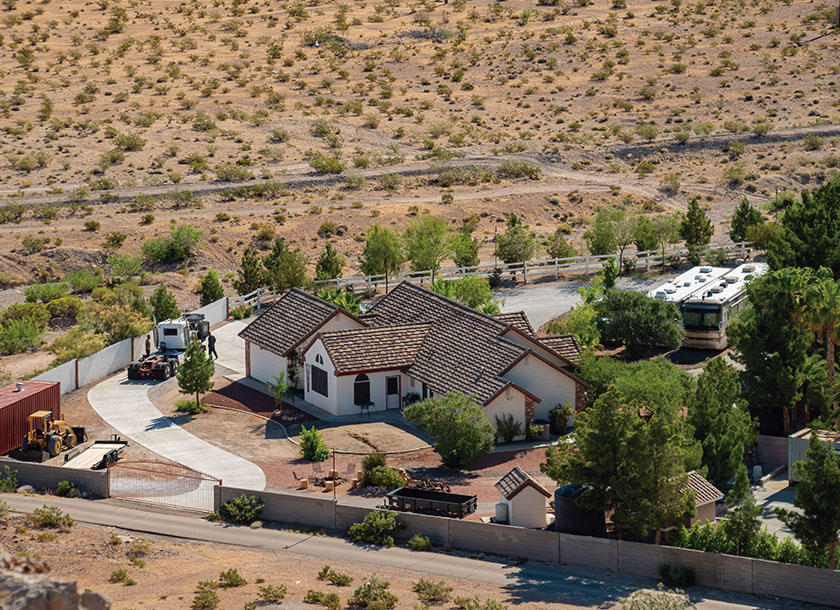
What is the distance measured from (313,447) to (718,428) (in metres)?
13.8

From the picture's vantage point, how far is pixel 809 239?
57.6 m

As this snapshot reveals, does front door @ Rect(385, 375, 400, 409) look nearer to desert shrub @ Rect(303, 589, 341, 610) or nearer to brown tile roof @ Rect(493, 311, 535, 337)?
brown tile roof @ Rect(493, 311, 535, 337)

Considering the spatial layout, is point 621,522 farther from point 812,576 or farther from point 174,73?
point 174,73

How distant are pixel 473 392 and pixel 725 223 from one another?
44.7 m

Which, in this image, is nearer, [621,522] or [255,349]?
[621,522]

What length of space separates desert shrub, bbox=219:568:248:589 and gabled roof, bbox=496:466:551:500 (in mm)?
8491

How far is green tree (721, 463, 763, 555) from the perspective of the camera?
34.2 metres

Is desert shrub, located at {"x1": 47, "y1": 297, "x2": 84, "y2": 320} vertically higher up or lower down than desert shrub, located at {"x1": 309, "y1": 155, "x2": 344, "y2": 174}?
lower down

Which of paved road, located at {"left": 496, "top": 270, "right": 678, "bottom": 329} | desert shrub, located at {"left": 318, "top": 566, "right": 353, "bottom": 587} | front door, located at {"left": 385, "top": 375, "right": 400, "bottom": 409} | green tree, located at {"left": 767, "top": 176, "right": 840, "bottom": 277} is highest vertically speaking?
green tree, located at {"left": 767, "top": 176, "right": 840, "bottom": 277}

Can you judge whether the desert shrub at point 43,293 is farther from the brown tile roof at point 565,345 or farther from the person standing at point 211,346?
the brown tile roof at point 565,345

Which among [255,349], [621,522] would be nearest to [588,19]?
[255,349]

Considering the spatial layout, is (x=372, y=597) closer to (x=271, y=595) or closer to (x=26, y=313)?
(x=271, y=595)

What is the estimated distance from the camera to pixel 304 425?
48594 millimetres

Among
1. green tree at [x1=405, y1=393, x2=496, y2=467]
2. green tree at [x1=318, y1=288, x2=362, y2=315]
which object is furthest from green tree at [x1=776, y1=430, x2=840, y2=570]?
green tree at [x1=318, y1=288, x2=362, y2=315]
